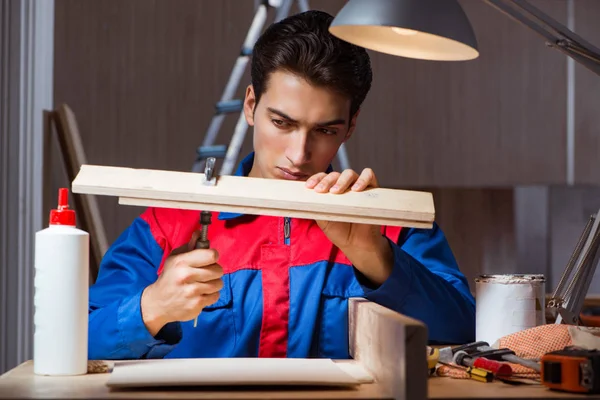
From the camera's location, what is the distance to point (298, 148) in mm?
1633

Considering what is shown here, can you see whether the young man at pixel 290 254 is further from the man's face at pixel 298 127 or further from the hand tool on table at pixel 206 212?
the hand tool on table at pixel 206 212

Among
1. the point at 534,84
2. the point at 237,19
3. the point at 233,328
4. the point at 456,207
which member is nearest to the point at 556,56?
the point at 534,84

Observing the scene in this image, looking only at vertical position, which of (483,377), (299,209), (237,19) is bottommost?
(483,377)

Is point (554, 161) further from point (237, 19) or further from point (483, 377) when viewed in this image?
point (483, 377)

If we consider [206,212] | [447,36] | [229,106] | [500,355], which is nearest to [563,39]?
[447,36]

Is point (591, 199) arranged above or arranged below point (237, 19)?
below

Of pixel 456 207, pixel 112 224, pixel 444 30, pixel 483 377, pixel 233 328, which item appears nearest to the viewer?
pixel 483 377

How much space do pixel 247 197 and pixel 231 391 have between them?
27cm

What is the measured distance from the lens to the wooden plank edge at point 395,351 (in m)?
0.91

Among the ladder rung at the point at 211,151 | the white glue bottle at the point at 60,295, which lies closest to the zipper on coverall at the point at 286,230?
the white glue bottle at the point at 60,295

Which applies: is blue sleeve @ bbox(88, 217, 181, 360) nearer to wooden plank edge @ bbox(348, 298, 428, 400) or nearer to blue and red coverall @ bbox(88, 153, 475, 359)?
blue and red coverall @ bbox(88, 153, 475, 359)

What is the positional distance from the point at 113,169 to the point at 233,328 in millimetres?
605

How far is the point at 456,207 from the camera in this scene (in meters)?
3.85

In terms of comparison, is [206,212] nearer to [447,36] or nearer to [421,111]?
[447,36]
